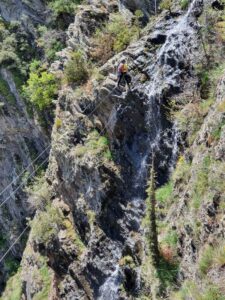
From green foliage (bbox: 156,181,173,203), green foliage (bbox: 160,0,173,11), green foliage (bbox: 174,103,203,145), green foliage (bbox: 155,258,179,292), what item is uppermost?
green foliage (bbox: 160,0,173,11)

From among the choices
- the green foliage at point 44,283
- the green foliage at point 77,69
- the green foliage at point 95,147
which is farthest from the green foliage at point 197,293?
the green foliage at point 77,69

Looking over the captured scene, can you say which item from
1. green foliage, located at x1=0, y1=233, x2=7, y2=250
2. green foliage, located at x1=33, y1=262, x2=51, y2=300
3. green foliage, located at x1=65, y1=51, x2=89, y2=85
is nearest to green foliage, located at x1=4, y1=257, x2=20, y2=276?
green foliage, located at x1=0, y1=233, x2=7, y2=250

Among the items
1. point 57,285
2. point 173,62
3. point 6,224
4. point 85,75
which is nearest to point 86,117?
point 85,75

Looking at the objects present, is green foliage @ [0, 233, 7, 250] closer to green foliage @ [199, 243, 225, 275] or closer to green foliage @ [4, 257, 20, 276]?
green foliage @ [4, 257, 20, 276]

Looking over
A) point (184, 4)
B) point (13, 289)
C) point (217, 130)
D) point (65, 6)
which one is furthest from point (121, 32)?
point (13, 289)

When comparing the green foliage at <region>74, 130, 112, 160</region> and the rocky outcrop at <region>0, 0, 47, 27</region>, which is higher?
the rocky outcrop at <region>0, 0, 47, 27</region>

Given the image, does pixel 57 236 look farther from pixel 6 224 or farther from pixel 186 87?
pixel 6 224

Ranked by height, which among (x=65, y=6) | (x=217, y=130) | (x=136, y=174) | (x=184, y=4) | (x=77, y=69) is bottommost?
(x=136, y=174)

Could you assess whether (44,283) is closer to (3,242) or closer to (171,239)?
(171,239)
